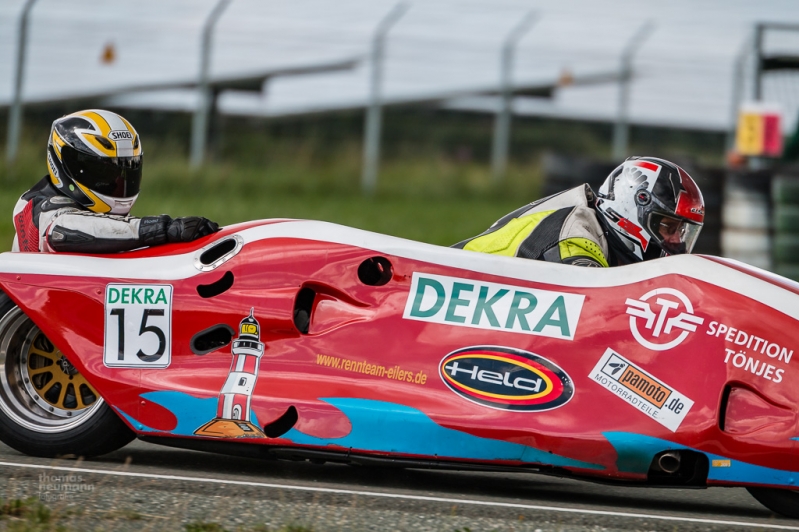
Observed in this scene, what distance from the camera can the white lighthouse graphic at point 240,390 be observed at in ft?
14.1

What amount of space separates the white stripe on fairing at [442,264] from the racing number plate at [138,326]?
6 centimetres

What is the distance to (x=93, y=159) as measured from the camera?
4.89m

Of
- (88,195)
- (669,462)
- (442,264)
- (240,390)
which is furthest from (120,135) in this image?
(669,462)

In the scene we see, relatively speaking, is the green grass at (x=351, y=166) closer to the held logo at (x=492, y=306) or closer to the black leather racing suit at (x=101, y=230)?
the black leather racing suit at (x=101, y=230)

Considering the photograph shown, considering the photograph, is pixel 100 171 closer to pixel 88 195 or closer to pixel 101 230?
pixel 88 195

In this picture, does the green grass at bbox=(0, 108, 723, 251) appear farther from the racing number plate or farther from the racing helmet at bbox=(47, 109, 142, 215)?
the racing number plate

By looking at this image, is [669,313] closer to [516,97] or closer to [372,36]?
[372,36]

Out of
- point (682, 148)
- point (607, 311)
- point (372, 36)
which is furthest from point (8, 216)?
point (682, 148)

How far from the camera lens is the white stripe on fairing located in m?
4.25

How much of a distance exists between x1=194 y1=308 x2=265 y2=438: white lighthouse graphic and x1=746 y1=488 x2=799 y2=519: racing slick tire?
1.84 metres

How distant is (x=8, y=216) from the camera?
11.2 meters

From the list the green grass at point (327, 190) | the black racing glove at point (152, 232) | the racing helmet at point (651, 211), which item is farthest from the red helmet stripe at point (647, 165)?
the green grass at point (327, 190)

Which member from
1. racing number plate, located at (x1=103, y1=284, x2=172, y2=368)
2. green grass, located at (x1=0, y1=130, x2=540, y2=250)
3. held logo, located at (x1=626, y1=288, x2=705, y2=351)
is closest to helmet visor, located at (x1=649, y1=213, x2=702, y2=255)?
held logo, located at (x1=626, y1=288, x2=705, y2=351)

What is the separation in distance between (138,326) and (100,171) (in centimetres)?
80
